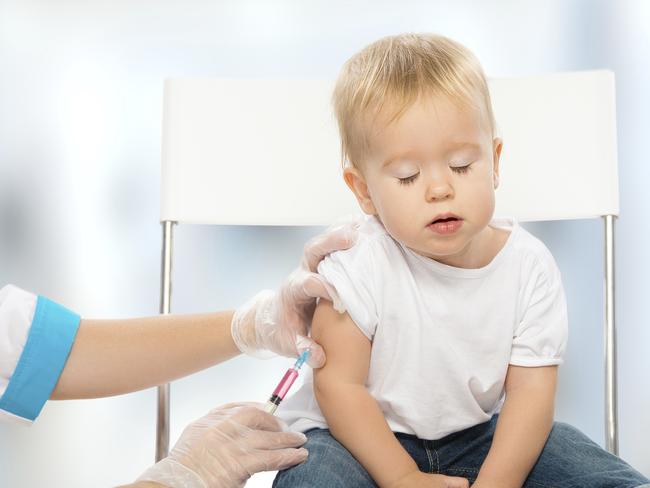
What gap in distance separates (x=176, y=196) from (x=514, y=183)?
0.76 m

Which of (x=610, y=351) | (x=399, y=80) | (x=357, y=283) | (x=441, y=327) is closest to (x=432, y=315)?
(x=441, y=327)

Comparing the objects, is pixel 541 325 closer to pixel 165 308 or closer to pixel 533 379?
pixel 533 379

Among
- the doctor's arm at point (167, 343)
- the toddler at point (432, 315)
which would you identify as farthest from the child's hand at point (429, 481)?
the doctor's arm at point (167, 343)

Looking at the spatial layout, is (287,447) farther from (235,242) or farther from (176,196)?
(235,242)

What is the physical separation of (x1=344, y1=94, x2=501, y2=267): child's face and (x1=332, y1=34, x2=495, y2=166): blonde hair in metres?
0.02

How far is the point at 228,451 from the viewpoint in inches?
50.9

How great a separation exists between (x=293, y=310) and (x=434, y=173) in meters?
0.40

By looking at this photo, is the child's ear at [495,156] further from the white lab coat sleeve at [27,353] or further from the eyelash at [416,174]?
the white lab coat sleeve at [27,353]

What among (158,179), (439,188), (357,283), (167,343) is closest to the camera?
(439,188)

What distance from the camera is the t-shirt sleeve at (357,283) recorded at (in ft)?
3.80

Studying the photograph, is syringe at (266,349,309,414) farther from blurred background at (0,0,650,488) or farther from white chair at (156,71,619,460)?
blurred background at (0,0,650,488)

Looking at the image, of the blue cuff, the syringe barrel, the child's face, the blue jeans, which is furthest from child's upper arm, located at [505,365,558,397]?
the blue cuff

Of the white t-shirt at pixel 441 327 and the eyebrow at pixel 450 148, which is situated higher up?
the eyebrow at pixel 450 148

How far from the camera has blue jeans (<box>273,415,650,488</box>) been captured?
111 cm
